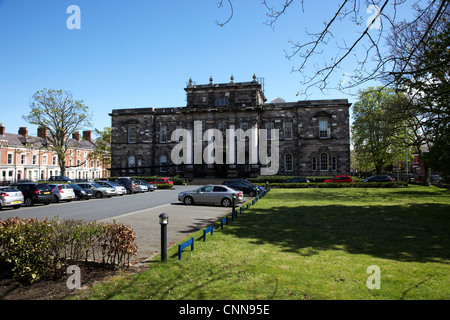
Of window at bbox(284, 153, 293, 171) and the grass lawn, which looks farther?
window at bbox(284, 153, 293, 171)

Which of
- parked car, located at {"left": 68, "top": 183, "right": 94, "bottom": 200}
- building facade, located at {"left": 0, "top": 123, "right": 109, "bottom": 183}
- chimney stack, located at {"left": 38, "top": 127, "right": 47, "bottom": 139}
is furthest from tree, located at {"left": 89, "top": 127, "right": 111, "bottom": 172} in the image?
parked car, located at {"left": 68, "top": 183, "right": 94, "bottom": 200}

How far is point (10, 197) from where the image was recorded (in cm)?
1759

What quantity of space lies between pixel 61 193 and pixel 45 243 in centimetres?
1828

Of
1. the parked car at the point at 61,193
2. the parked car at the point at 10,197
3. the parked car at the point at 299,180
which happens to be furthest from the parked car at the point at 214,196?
the parked car at the point at 299,180

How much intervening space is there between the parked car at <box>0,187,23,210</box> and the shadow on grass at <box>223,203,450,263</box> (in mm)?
14634

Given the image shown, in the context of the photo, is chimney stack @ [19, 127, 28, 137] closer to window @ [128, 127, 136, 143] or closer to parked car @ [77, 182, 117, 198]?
window @ [128, 127, 136, 143]

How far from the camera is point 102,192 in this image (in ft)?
84.6

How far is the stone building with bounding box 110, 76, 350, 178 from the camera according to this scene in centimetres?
4547

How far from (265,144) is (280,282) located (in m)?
42.5

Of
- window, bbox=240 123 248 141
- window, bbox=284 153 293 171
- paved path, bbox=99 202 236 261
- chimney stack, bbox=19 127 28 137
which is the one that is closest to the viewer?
paved path, bbox=99 202 236 261
